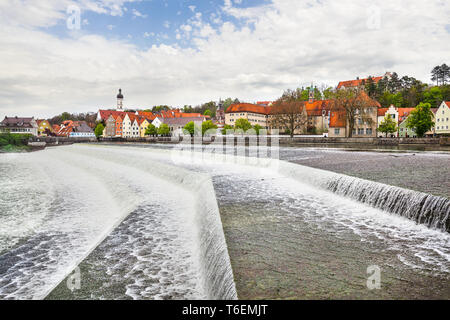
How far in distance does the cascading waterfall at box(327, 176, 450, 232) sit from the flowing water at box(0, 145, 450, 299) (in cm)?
3

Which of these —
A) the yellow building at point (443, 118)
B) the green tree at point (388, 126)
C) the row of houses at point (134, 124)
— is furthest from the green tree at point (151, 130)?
the yellow building at point (443, 118)

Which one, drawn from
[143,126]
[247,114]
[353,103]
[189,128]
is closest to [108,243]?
[353,103]

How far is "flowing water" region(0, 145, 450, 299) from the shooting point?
4.79m

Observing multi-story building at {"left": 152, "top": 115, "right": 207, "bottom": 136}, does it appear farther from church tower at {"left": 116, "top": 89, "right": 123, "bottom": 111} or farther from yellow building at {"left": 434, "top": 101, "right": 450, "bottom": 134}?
yellow building at {"left": 434, "top": 101, "right": 450, "bottom": 134}

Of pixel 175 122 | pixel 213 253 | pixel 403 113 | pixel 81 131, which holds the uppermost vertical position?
pixel 175 122

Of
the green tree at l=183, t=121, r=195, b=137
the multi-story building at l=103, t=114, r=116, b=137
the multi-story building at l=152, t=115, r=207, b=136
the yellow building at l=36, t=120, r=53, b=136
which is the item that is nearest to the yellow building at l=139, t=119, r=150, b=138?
the multi-story building at l=152, t=115, r=207, b=136

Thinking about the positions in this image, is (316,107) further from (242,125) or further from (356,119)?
(356,119)

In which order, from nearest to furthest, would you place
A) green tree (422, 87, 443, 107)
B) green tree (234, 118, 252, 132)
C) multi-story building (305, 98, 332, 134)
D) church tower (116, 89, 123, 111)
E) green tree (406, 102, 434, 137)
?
green tree (406, 102, 434, 137)
green tree (422, 87, 443, 107)
green tree (234, 118, 252, 132)
multi-story building (305, 98, 332, 134)
church tower (116, 89, 123, 111)

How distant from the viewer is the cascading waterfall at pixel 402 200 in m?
7.34

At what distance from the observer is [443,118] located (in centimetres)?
7494

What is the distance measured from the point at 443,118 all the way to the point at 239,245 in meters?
86.5

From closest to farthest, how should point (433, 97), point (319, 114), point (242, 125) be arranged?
point (433, 97), point (242, 125), point (319, 114)

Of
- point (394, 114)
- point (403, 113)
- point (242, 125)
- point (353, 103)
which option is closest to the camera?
point (353, 103)

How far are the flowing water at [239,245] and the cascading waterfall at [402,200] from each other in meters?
0.03
